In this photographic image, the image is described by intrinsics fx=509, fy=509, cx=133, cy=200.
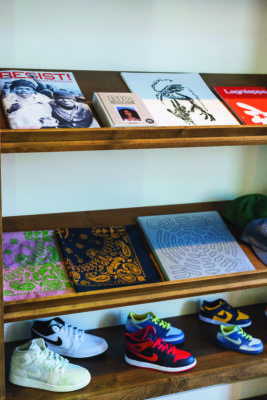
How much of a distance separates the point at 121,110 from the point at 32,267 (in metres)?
0.58

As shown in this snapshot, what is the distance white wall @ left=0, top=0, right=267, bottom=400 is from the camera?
161 centimetres

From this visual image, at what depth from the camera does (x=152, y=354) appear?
1.78 m

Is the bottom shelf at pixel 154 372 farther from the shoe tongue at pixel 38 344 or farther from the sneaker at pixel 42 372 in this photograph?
the shoe tongue at pixel 38 344

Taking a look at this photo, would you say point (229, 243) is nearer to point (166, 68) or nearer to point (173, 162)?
point (173, 162)

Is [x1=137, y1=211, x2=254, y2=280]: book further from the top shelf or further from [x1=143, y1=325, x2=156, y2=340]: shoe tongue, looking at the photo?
the top shelf

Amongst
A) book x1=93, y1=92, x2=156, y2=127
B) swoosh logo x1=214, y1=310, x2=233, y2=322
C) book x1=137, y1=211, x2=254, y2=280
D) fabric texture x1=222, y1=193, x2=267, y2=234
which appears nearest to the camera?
book x1=93, y1=92, x2=156, y2=127

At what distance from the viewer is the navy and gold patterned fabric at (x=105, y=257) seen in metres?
1.60

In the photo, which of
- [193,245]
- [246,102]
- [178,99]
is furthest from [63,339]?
[246,102]

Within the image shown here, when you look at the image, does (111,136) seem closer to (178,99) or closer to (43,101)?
(43,101)

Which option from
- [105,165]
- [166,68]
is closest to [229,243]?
[105,165]

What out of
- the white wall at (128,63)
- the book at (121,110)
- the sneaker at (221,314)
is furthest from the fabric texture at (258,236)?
the book at (121,110)

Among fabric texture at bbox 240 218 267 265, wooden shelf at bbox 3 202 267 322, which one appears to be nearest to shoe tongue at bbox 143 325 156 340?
wooden shelf at bbox 3 202 267 322

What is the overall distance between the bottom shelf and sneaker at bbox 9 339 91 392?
0.07ft

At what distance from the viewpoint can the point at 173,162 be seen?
193 centimetres
